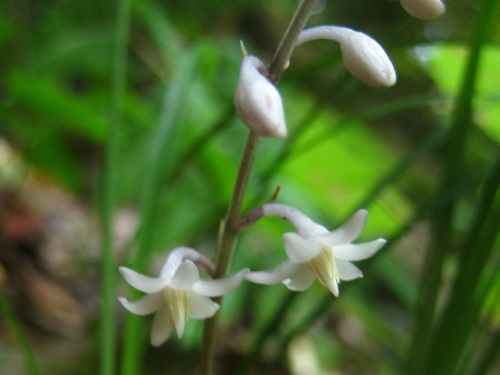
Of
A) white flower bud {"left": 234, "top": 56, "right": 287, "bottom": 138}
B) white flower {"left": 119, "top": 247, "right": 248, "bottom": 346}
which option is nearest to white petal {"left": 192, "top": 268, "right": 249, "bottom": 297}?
white flower {"left": 119, "top": 247, "right": 248, "bottom": 346}

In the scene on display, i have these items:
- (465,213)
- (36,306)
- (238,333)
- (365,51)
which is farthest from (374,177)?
(365,51)

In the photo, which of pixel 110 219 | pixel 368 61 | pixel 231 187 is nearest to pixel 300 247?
pixel 368 61

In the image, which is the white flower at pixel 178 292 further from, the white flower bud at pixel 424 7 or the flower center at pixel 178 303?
the white flower bud at pixel 424 7

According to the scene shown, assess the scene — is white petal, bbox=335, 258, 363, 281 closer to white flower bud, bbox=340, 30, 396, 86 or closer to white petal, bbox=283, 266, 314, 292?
white petal, bbox=283, 266, 314, 292

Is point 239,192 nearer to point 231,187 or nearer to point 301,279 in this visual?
point 301,279

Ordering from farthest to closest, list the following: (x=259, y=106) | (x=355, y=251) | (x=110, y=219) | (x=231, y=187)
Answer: (x=231, y=187), (x=110, y=219), (x=355, y=251), (x=259, y=106)

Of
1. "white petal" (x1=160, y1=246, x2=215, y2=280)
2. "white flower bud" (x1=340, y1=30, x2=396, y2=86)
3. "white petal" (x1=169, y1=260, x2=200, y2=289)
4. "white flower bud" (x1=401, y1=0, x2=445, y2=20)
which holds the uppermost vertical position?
"white flower bud" (x1=401, y1=0, x2=445, y2=20)
